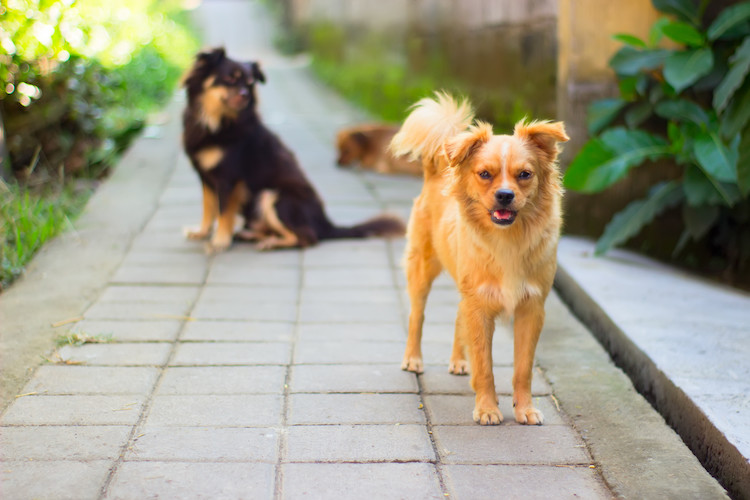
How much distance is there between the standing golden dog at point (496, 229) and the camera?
281cm

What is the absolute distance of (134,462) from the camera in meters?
2.60

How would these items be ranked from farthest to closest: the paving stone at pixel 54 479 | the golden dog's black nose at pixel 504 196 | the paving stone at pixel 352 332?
the paving stone at pixel 352 332 < the golden dog's black nose at pixel 504 196 < the paving stone at pixel 54 479

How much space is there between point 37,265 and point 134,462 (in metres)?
2.56

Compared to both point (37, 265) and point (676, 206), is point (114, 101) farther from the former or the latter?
point (676, 206)

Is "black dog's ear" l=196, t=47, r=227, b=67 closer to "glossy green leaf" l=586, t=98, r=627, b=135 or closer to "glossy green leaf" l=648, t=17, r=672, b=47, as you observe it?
"glossy green leaf" l=586, t=98, r=627, b=135

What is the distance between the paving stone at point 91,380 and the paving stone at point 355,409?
65cm

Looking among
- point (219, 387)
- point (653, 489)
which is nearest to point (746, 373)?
point (653, 489)

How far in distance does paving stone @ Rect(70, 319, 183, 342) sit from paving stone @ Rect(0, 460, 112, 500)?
46.9 inches

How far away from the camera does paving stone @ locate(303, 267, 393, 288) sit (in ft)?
15.4

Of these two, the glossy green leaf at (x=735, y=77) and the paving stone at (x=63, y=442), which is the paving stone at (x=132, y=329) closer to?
the paving stone at (x=63, y=442)

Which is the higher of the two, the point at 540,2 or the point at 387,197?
the point at 540,2

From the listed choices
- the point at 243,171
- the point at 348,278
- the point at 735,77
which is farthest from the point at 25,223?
the point at 735,77

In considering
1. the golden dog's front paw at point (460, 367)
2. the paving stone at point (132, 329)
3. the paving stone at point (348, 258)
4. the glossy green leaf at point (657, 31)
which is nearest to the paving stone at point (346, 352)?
the golden dog's front paw at point (460, 367)

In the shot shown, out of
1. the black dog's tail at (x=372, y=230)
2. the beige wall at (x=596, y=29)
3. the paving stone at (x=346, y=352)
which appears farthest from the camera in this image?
the black dog's tail at (x=372, y=230)
